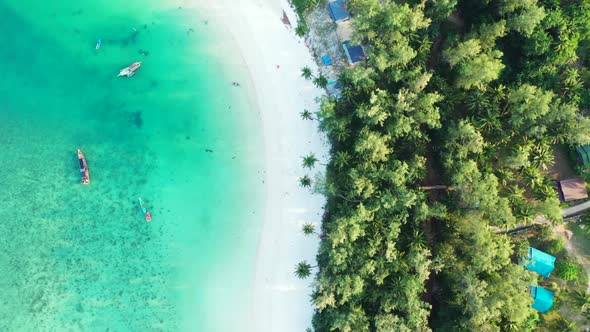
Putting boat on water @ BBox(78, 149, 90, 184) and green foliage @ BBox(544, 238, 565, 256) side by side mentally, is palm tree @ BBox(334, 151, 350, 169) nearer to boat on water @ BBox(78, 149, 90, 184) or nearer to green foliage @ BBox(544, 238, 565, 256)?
green foliage @ BBox(544, 238, 565, 256)

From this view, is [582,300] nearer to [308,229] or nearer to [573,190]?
[573,190]

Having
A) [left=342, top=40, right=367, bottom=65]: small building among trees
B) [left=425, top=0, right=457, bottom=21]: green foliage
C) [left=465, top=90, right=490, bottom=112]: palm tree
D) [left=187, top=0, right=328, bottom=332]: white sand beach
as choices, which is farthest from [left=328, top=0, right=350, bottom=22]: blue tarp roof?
[left=465, top=90, right=490, bottom=112]: palm tree

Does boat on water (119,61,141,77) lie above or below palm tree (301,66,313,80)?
below

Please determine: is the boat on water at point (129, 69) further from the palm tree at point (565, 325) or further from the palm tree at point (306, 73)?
the palm tree at point (565, 325)

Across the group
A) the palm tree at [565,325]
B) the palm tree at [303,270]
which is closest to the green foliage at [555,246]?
the palm tree at [565,325]

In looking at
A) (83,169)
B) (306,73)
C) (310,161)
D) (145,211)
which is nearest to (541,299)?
(310,161)

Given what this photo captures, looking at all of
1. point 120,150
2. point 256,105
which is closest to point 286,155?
point 256,105
